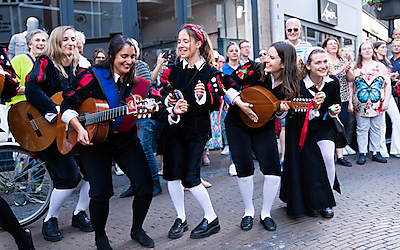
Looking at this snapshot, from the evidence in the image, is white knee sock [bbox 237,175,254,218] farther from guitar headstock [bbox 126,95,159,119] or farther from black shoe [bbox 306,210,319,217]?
guitar headstock [bbox 126,95,159,119]

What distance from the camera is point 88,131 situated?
134 inches

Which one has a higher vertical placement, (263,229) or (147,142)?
(147,142)

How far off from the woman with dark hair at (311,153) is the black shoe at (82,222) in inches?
83.0

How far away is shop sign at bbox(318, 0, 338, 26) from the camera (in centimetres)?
1471

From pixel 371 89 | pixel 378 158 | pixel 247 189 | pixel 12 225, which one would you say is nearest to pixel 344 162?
pixel 378 158

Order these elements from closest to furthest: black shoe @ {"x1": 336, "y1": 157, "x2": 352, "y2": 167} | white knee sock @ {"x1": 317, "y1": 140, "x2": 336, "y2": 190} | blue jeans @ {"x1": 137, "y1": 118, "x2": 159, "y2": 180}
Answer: white knee sock @ {"x1": 317, "y1": 140, "x2": 336, "y2": 190}
blue jeans @ {"x1": 137, "y1": 118, "x2": 159, "y2": 180}
black shoe @ {"x1": 336, "y1": 157, "x2": 352, "y2": 167}

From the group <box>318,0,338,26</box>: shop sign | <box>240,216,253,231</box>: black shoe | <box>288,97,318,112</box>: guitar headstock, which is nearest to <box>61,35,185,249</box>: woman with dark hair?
<box>240,216,253,231</box>: black shoe

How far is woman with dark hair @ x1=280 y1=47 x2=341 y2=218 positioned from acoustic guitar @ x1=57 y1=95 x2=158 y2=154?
182 cm

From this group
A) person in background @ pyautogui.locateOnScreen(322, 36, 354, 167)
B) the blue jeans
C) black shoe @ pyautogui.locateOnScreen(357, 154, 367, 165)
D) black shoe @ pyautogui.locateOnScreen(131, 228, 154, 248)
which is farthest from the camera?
black shoe @ pyautogui.locateOnScreen(357, 154, 367, 165)

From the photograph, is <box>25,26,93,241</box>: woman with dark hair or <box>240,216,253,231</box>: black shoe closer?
<box>25,26,93,241</box>: woman with dark hair

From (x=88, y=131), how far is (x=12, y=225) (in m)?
0.97

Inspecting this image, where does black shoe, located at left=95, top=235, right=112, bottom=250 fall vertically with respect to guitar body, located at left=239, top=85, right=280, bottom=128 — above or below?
below

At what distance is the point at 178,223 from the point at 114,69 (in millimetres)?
1610

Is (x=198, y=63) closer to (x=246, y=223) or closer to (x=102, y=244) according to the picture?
(x=246, y=223)
